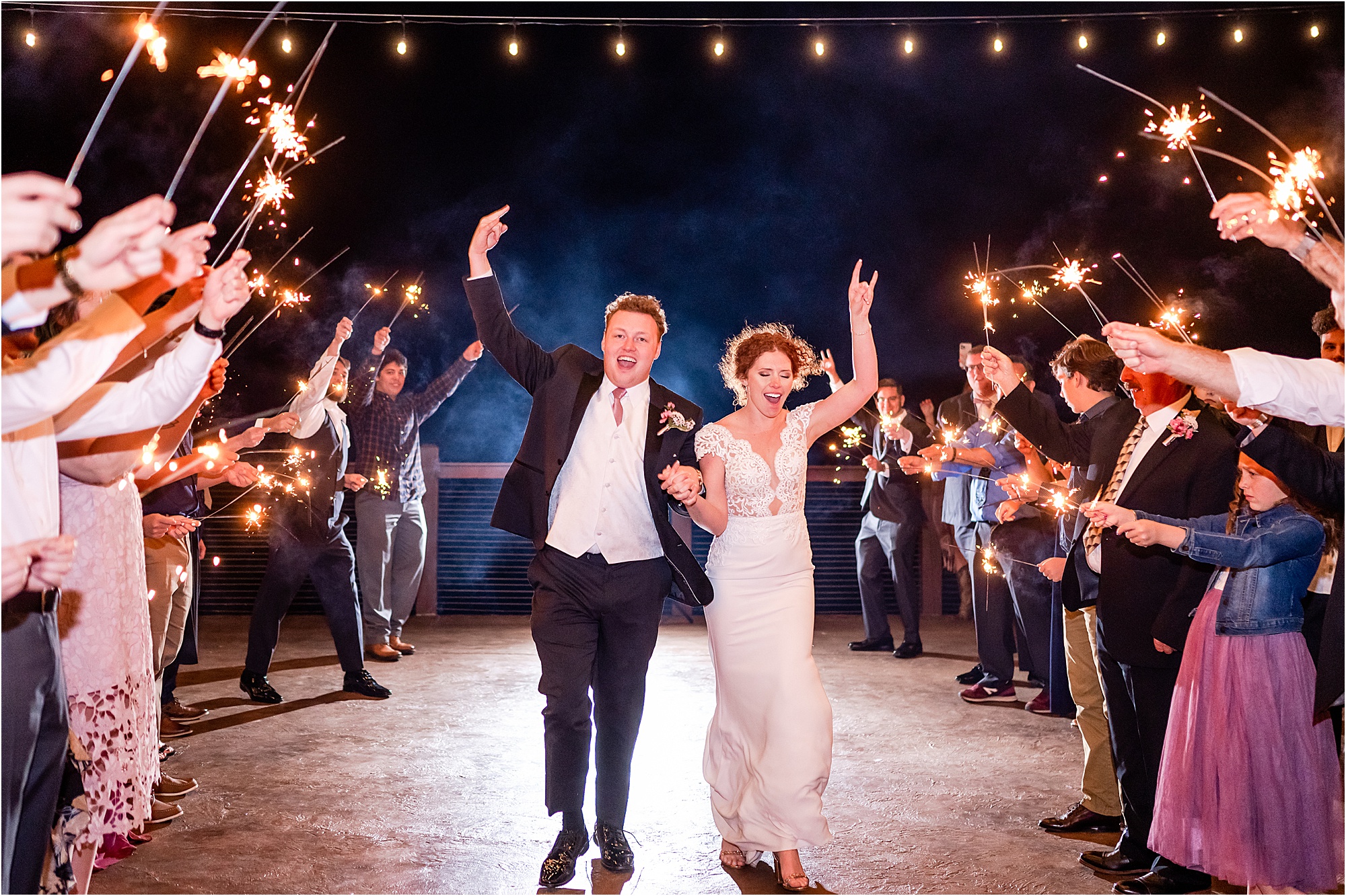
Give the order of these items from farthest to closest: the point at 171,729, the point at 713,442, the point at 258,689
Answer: the point at 258,689 < the point at 171,729 < the point at 713,442

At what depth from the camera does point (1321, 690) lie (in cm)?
245

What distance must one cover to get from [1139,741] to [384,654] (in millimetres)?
4836

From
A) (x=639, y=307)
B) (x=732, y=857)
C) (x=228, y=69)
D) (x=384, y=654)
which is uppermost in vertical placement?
(x=228, y=69)

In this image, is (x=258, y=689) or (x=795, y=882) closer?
(x=795, y=882)

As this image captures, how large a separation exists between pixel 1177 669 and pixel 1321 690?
19.0 inches

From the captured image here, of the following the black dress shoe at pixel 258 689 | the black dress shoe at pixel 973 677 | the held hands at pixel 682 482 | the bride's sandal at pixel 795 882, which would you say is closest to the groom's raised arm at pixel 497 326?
the held hands at pixel 682 482

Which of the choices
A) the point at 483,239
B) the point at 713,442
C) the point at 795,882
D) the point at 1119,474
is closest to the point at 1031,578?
the point at 1119,474

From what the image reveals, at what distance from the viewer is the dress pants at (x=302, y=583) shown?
5.20 meters

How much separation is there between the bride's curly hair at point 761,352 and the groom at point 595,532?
323 millimetres

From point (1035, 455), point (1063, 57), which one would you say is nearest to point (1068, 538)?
point (1035, 455)

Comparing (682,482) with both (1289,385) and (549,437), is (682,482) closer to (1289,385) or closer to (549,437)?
(549,437)

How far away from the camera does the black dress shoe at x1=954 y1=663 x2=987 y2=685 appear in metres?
5.72

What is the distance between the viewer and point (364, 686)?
5.33m

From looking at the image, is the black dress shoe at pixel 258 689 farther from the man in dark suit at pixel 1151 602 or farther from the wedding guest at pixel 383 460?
the man in dark suit at pixel 1151 602
